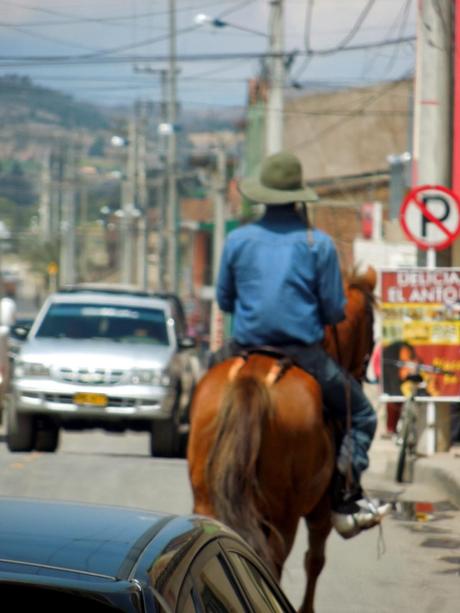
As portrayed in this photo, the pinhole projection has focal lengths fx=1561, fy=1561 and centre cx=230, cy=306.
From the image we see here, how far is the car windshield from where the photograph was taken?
18391 millimetres

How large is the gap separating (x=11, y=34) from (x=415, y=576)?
6677 millimetres

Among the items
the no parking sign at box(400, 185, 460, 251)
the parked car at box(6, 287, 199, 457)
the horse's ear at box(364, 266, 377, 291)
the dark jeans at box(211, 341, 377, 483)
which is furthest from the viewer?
the parked car at box(6, 287, 199, 457)

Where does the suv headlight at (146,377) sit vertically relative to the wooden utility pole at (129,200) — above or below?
below

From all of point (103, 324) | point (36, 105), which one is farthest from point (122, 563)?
point (36, 105)

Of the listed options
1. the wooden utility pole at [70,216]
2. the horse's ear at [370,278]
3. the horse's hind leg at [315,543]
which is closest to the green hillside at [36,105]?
the horse's ear at [370,278]

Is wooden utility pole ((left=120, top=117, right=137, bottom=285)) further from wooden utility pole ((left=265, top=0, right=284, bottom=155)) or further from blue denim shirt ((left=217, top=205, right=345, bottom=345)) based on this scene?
blue denim shirt ((left=217, top=205, right=345, bottom=345))

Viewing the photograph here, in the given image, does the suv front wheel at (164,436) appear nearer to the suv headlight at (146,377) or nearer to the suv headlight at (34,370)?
the suv headlight at (146,377)

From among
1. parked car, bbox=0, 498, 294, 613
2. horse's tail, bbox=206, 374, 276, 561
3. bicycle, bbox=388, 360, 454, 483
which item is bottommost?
bicycle, bbox=388, 360, 454, 483

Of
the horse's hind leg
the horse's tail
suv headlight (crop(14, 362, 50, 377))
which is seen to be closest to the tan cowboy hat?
the horse's tail

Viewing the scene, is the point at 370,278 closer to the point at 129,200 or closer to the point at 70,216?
the point at 129,200

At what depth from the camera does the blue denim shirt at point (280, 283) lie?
7520 mm

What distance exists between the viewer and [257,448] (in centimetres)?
685

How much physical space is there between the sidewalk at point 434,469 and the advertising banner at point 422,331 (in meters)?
0.81

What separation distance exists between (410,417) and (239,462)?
31.2 ft
